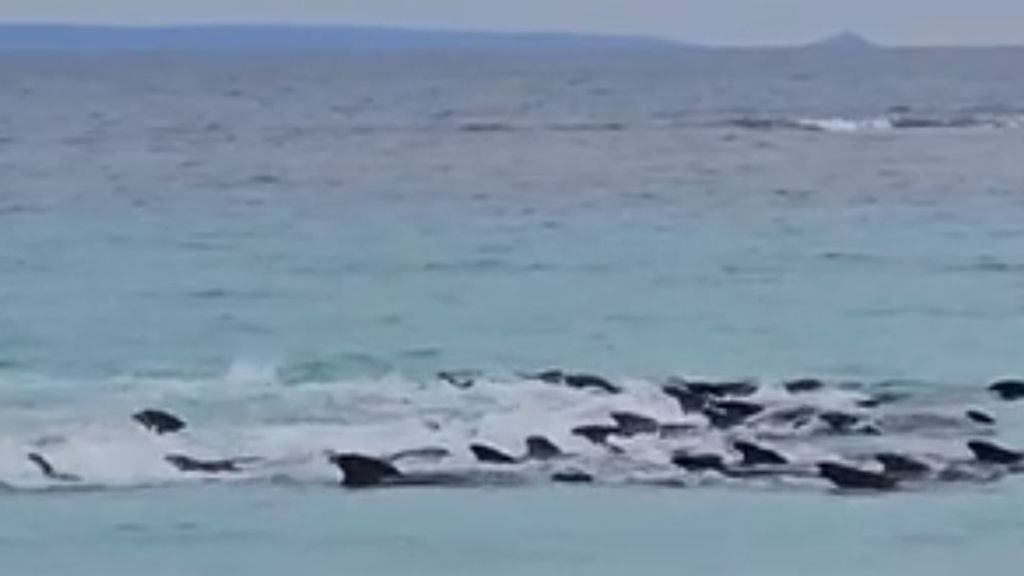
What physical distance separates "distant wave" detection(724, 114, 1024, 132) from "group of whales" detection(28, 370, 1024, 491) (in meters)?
56.1

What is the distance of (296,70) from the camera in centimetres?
16700

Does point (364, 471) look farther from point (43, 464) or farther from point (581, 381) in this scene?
point (581, 381)

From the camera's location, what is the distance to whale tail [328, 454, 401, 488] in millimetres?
21500

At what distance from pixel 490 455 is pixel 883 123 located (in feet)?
210

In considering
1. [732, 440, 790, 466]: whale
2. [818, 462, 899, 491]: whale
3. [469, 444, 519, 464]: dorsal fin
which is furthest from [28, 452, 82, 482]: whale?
[818, 462, 899, 491]: whale

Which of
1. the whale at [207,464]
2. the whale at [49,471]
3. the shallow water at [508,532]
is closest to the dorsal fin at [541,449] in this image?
the shallow water at [508,532]

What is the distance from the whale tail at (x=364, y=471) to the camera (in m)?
21.5

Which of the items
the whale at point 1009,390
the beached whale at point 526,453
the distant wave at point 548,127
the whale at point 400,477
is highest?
the distant wave at point 548,127

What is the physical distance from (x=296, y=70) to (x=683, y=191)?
112024mm

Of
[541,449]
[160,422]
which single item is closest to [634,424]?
[541,449]

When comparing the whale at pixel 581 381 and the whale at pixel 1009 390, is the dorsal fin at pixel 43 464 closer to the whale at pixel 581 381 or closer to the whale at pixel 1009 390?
the whale at pixel 581 381

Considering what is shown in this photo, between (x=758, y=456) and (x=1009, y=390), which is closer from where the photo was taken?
(x=758, y=456)

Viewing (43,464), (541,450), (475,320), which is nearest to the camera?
(43,464)

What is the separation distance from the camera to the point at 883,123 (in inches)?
3351
